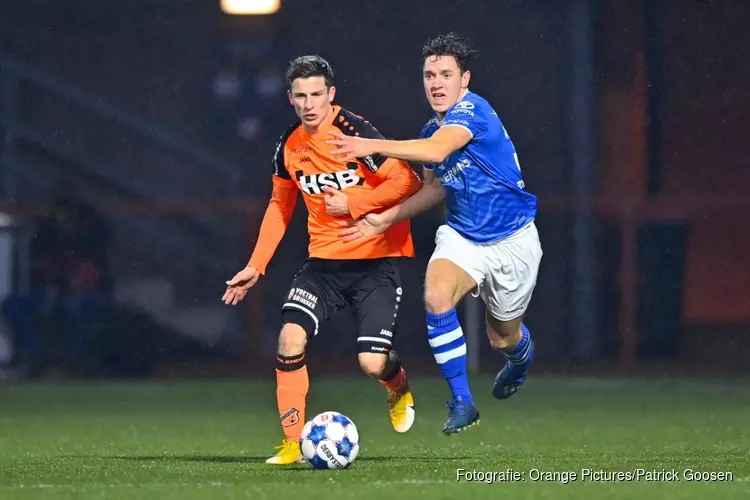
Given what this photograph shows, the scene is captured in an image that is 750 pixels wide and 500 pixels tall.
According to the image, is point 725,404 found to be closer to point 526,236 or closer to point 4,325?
point 526,236

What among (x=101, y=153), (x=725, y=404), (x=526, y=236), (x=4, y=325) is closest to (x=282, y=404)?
(x=526, y=236)

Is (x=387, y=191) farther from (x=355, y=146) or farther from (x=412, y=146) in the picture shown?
(x=355, y=146)

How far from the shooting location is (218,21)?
645 inches

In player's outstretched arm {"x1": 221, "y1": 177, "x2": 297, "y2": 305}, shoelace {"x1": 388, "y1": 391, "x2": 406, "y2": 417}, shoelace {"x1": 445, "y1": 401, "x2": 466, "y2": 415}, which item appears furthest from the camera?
shoelace {"x1": 388, "y1": 391, "x2": 406, "y2": 417}

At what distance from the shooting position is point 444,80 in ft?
26.7

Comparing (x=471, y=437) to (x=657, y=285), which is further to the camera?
(x=657, y=285)

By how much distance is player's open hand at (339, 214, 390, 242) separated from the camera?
810 cm

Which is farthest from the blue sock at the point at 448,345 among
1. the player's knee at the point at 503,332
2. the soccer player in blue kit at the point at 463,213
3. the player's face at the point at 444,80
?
the player's face at the point at 444,80

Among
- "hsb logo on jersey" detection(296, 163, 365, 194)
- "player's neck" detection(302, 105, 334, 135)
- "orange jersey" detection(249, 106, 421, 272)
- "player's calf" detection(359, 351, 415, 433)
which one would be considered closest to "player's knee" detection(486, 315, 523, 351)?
"player's calf" detection(359, 351, 415, 433)

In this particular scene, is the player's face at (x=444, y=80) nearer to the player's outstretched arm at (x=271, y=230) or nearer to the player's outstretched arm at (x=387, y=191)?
the player's outstretched arm at (x=387, y=191)

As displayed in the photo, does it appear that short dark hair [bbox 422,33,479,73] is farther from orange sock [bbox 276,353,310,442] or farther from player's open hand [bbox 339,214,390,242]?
orange sock [bbox 276,353,310,442]

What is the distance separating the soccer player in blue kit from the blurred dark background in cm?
669

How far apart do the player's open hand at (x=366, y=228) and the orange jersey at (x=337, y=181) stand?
5cm

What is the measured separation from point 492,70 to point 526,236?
7724 millimetres
